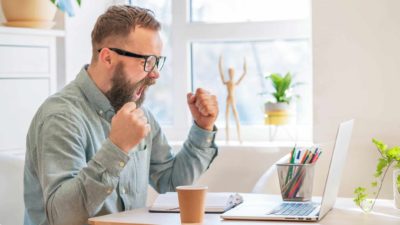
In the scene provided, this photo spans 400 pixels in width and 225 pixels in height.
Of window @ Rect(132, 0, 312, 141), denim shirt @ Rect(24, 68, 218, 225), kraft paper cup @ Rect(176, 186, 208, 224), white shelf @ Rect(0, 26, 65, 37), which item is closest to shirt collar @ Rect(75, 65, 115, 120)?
denim shirt @ Rect(24, 68, 218, 225)

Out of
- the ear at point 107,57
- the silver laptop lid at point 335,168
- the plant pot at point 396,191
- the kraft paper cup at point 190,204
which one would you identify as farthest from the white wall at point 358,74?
the kraft paper cup at point 190,204

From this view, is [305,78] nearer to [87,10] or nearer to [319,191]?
[319,191]

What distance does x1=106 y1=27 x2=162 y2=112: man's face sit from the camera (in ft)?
7.13

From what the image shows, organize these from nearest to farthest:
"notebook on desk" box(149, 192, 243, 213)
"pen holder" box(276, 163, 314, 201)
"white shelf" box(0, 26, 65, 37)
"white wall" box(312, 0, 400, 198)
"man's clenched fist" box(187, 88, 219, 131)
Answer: "notebook on desk" box(149, 192, 243, 213) < "pen holder" box(276, 163, 314, 201) < "man's clenched fist" box(187, 88, 219, 131) < "white wall" box(312, 0, 400, 198) < "white shelf" box(0, 26, 65, 37)

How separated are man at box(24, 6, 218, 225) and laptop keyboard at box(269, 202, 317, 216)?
15.5 inches

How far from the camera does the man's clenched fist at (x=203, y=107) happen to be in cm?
225

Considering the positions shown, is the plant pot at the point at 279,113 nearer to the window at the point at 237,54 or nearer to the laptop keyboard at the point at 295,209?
the window at the point at 237,54

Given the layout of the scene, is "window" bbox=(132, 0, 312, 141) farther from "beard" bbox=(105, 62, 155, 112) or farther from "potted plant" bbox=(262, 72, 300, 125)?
"beard" bbox=(105, 62, 155, 112)

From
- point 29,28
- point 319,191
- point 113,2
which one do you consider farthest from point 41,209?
point 113,2

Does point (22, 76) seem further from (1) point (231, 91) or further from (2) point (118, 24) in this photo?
(2) point (118, 24)

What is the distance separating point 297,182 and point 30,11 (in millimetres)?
1806

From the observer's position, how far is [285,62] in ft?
12.5

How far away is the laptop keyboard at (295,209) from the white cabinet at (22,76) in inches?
65.6

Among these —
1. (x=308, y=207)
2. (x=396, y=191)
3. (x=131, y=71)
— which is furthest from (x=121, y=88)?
(x=396, y=191)
